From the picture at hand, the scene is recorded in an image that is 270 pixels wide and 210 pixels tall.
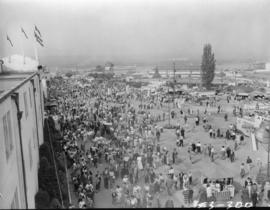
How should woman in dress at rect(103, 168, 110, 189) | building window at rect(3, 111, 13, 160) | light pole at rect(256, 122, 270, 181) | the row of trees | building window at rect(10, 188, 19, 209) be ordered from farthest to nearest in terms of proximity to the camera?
light pole at rect(256, 122, 270, 181) → the row of trees → woman in dress at rect(103, 168, 110, 189) → building window at rect(3, 111, 13, 160) → building window at rect(10, 188, 19, 209)

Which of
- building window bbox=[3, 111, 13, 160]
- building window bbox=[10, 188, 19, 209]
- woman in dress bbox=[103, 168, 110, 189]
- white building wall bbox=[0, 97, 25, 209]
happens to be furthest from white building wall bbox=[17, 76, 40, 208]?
woman in dress bbox=[103, 168, 110, 189]

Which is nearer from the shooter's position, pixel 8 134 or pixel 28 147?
pixel 8 134

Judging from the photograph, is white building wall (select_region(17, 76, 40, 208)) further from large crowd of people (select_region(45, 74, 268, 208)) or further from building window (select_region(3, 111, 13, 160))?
large crowd of people (select_region(45, 74, 268, 208))

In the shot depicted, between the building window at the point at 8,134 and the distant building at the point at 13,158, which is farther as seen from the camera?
the building window at the point at 8,134

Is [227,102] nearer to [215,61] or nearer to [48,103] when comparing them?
[215,61]

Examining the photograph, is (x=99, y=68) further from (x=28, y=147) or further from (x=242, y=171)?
(x=242, y=171)

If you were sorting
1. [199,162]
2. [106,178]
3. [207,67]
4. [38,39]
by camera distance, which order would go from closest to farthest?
[38,39] → [106,178] → [207,67] → [199,162]

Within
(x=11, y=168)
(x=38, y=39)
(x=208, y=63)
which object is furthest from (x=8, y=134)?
(x=208, y=63)

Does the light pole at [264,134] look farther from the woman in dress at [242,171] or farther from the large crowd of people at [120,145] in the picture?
the woman in dress at [242,171]

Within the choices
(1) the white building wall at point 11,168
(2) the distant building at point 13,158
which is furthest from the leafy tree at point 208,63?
(1) the white building wall at point 11,168

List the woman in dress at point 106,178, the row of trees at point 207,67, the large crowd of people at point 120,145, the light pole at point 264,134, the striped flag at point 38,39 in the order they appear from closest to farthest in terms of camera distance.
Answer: the striped flag at point 38,39, the large crowd of people at point 120,145, the woman in dress at point 106,178, the row of trees at point 207,67, the light pole at point 264,134

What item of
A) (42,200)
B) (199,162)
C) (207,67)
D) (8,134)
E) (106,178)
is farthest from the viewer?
(199,162)

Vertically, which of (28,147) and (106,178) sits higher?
(28,147)
